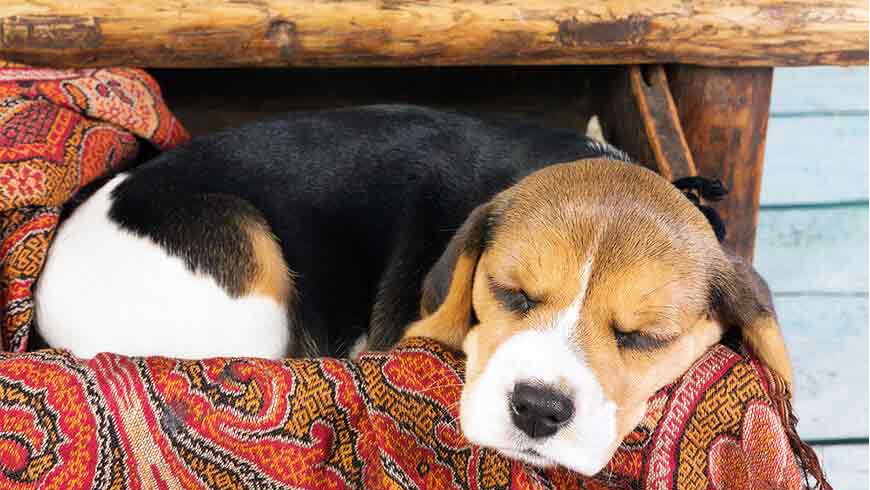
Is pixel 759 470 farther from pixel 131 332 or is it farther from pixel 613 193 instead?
pixel 131 332

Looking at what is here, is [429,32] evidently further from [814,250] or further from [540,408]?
[814,250]

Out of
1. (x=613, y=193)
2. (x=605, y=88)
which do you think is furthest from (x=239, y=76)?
(x=613, y=193)

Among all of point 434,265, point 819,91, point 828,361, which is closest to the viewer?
point 434,265

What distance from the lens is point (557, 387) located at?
57.7 inches

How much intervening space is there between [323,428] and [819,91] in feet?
12.1

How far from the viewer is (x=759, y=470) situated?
1672mm

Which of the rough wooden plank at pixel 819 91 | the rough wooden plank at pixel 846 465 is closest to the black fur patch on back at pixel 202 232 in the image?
the rough wooden plank at pixel 846 465

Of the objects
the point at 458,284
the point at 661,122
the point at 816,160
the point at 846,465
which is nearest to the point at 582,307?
the point at 458,284

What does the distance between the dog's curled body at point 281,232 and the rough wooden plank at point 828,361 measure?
42.7 inches

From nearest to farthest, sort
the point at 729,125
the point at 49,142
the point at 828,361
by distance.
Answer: the point at 49,142
the point at 729,125
the point at 828,361

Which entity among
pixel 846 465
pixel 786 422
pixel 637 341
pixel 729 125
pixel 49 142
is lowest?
pixel 846 465

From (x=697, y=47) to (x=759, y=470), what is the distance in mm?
1357

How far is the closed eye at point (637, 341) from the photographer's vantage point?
5.24ft

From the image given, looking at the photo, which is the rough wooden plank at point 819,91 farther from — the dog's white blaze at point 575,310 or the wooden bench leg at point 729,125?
the dog's white blaze at point 575,310
